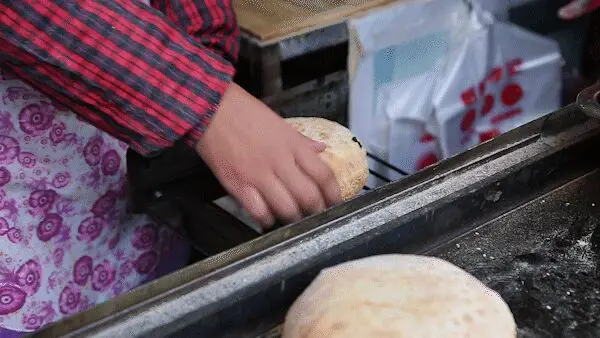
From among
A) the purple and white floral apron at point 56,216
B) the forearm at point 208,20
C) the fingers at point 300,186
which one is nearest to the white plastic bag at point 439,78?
the forearm at point 208,20

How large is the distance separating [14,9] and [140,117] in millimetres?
199

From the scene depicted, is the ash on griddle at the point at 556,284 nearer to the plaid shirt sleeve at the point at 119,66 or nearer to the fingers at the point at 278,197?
the fingers at the point at 278,197

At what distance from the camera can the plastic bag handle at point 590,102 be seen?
3.51 ft

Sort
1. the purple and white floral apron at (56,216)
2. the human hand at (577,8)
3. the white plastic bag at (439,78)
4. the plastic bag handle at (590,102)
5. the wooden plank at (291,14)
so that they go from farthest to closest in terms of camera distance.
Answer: the human hand at (577,8), the white plastic bag at (439,78), the wooden plank at (291,14), the purple and white floral apron at (56,216), the plastic bag handle at (590,102)

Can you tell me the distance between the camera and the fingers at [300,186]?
990mm

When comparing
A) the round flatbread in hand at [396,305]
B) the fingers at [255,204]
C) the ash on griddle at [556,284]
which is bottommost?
the ash on griddle at [556,284]

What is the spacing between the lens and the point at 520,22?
93.4 inches

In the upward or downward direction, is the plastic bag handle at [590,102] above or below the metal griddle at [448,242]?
above

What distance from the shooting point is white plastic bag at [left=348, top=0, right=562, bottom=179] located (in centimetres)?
193

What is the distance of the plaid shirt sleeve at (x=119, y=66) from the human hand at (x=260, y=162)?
2cm

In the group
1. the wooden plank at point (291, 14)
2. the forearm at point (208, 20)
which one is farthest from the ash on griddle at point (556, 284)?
the wooden plank at point (291, 14)

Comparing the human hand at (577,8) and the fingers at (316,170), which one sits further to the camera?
the human hand at (577,8)

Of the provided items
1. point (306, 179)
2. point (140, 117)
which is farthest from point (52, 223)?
point (306, 179)

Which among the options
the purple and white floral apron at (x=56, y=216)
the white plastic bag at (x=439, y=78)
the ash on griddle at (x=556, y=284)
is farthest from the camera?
the white plastic bag at (x=439, y=78)
